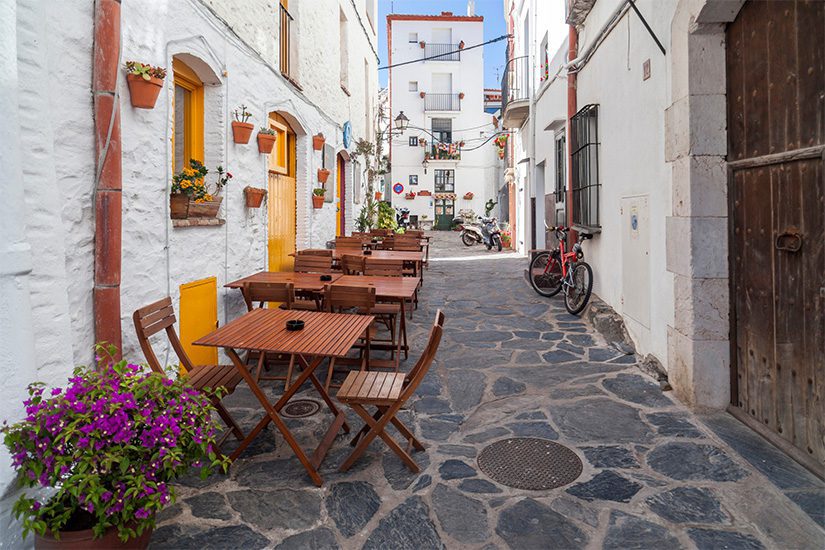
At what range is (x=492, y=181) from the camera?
32.6 meters

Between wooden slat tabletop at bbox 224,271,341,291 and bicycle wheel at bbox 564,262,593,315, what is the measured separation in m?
3.27

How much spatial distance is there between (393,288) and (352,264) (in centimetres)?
142

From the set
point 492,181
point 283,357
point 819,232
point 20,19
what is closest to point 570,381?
point 819,232

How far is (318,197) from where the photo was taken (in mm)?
8711

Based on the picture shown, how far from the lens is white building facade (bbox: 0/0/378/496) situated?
2.42m

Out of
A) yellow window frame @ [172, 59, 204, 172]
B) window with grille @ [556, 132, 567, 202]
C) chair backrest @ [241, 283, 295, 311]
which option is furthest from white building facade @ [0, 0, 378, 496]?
window with grille @ [556, 132, 567, 202]

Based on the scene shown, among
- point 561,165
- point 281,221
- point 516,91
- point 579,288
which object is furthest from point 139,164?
point 516,91

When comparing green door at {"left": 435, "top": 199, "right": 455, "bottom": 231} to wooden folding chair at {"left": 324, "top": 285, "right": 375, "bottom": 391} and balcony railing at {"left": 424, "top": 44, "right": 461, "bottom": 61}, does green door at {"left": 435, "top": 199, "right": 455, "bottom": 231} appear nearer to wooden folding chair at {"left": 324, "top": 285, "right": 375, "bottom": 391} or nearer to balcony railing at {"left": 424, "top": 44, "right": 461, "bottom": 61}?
balcony railing at {"left": 424, "top": 44, "right": 461, "bottom": 61}

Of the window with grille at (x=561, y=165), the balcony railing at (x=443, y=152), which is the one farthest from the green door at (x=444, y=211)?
the window with grille at (x=561, y=165)

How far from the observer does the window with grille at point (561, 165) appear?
359 inches

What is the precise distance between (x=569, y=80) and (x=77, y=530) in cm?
804

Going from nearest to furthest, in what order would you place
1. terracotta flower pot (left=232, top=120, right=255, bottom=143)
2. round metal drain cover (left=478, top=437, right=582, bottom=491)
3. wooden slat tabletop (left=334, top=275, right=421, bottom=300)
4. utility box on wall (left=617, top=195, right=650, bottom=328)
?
round metal drain cover (left=478, top=437, right=582, bottom=491) → wooden slat tabletop (left=334, top=275, right=421, bottom=300) → utility box on wall (left=617, top=195, right=650, bottom=328) → terracotta flower pot (left=232, top=120, right=255, bottom=143)

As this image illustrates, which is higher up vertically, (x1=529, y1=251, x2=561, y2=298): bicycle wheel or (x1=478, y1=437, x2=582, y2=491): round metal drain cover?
(x1=529, y1=251, x2=561, y2=298): bicycle wheel

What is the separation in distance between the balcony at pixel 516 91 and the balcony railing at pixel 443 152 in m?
15.9
